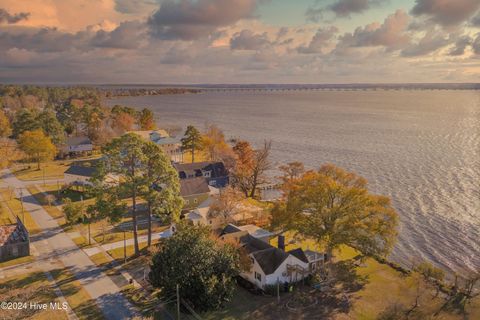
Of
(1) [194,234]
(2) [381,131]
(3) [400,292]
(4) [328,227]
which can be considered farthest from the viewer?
(2) [381,131]

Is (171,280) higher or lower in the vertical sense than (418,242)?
higher

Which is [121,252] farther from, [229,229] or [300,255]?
[300,255]

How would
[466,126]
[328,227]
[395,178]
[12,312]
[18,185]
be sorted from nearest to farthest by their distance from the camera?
[12,312] → [328,227] → [18,185] → [395,178] → [466,126]

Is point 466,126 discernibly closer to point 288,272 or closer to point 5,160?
point 288,272

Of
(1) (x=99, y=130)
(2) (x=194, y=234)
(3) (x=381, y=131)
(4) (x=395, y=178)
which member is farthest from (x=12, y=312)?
(3) (x=381, y=131)

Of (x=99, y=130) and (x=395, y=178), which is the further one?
(x=99, y=130)

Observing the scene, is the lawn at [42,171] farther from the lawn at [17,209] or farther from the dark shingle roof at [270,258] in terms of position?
the dark shingle roof at [270,258]

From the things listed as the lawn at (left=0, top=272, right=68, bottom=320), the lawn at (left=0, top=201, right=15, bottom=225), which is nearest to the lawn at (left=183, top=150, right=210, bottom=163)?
the lawn at (left=0, top=201, right=15, bottom=225)

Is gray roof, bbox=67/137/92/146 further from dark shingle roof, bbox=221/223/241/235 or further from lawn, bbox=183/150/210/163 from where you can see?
dark shingle roof, bbox=221/223/241/235
